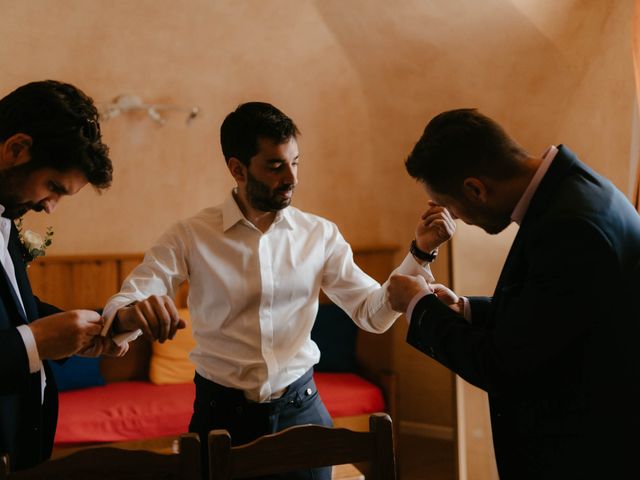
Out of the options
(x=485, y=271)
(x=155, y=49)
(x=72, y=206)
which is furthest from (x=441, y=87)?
(x=72, y=206)

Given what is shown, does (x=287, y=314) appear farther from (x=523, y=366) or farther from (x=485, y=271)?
(x=485, y=271)

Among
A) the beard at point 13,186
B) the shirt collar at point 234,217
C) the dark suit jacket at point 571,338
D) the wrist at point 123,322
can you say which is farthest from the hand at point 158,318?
the dark suit jacket at point 571,338

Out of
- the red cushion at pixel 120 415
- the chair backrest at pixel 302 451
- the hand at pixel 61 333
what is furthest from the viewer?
the red cushion at pixel 120 415

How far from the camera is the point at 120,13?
4.30 meters

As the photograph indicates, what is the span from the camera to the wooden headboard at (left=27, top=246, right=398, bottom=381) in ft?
13.9

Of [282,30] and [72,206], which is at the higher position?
[282,30]

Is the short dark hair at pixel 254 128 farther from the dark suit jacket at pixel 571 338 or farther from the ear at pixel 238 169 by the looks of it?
the dark suit jacket at pixel 571 338

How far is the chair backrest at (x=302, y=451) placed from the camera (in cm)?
135

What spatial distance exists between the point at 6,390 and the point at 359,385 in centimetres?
296

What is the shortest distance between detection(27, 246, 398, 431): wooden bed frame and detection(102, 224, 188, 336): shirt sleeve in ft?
7.72

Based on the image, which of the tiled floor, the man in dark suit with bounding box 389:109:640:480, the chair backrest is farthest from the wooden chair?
the tiled floor

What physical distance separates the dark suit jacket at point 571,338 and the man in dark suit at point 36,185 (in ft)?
3.01

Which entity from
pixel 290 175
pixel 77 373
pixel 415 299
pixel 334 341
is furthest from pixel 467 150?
pixel 77 373

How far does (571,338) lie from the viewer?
125 centimetres
